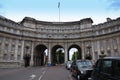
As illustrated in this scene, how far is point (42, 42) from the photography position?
5897 cm

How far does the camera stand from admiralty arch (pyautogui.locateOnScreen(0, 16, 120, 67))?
46.0 m

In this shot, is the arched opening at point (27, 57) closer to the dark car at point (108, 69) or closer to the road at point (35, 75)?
the road at point (35, 75)

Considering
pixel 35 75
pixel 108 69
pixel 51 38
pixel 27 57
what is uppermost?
pixel 51 38

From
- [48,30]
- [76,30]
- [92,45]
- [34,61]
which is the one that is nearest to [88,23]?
[76,30]

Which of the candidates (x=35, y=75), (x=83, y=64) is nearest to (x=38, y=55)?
(x=35, y=75)

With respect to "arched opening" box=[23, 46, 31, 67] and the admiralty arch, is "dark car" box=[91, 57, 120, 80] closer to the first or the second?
the admiralty arch

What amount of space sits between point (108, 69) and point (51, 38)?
181ft

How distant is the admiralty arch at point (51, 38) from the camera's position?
46031 millimetres

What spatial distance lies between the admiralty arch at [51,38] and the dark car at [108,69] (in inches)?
1620

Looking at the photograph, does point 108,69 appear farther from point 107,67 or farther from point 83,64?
point 83,64

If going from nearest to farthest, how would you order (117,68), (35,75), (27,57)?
1. (117,68)
2. (35,75)
3. (27,57)

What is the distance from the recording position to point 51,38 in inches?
2360

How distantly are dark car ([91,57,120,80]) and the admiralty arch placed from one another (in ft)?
135

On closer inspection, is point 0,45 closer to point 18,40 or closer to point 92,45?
point 18,40
